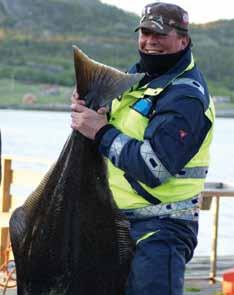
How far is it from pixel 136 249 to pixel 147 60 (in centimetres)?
69

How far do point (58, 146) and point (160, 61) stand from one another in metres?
24.0

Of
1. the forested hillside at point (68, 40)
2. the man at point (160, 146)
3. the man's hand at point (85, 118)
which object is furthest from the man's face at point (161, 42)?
the forested hillside at point (68, 40)

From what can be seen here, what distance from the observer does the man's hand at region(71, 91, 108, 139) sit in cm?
355

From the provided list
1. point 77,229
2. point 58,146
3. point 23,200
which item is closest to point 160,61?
point 77,229

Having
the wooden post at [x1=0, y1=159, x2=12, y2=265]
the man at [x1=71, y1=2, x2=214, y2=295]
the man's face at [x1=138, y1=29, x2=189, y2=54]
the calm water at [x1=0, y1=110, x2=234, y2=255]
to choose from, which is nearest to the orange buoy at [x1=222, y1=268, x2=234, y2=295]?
the calm water at [x1=0, y1=110, x2=234, y2=255]

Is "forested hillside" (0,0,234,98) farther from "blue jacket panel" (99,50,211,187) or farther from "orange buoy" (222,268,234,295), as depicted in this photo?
"blue jacket panel" (99,50,211,187)

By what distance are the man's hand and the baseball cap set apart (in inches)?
14.3

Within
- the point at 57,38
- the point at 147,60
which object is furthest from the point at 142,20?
the point at 57,38

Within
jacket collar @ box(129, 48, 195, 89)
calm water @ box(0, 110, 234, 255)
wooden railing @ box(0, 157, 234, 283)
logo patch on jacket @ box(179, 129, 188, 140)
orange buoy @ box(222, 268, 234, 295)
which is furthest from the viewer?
calm water @ box(0, 110, 234, 255)

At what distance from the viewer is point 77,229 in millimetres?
3586

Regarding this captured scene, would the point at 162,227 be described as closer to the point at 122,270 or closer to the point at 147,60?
the point at 122,270

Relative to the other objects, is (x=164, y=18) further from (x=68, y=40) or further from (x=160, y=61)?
(x=68, y=40)

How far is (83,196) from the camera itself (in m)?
3.58

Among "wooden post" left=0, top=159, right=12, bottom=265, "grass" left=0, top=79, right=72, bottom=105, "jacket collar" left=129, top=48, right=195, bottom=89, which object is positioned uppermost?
"jacket collar" left=129, top=48, right=195, bottom=89
